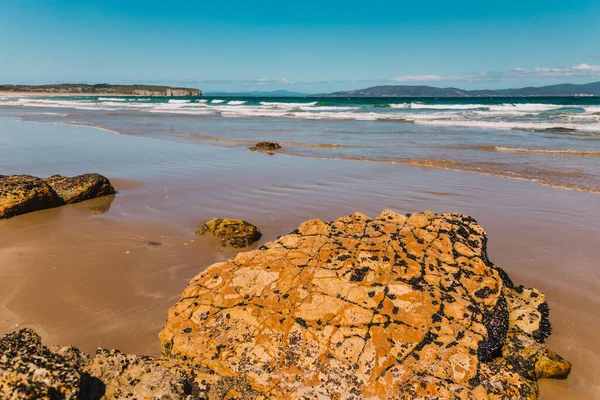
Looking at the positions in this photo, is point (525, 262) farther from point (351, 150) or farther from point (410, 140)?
point (410, 140)

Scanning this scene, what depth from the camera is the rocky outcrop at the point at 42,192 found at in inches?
305

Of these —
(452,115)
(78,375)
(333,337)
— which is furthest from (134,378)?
(452,115)

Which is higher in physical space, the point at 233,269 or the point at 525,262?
the point at 233,269

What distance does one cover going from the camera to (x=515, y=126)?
27.6 m

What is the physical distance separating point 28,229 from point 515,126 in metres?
28.8

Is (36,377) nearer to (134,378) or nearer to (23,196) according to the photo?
(134,378)

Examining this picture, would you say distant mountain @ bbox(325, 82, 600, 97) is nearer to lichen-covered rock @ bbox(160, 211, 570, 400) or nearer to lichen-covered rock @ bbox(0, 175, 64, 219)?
lichen-covered rock @ bbox(0, 175, 64, 219)

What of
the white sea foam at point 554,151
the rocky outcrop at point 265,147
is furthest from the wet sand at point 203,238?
the white sea foam at point 554,151

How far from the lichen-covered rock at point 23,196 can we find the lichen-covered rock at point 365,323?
5.71m

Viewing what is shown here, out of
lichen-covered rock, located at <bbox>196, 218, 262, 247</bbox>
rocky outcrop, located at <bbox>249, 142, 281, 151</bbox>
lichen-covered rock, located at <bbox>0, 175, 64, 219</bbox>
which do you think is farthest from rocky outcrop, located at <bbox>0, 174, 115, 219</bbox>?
rocky outcrop, located at <bbox>249, 142, 281, 151</bbox>

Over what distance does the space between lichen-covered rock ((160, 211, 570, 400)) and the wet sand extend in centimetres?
59

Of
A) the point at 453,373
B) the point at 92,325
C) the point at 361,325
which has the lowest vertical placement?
the point at 92,325

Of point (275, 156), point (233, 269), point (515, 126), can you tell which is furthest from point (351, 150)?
point (515, 126)

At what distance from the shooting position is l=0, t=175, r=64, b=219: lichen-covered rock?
25.2 feet
